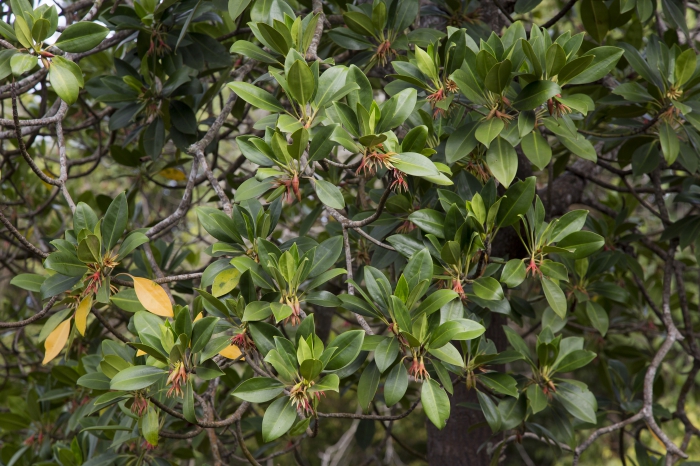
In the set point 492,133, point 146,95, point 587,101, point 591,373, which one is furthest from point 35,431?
point 591,373

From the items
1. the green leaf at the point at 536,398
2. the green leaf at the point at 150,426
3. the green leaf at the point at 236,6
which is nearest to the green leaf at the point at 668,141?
the green leaf at the point at 536,398

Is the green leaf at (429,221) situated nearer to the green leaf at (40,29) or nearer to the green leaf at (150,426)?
the green leaf at (150,426)

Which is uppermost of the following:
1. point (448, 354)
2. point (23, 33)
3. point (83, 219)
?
point (23, 33)

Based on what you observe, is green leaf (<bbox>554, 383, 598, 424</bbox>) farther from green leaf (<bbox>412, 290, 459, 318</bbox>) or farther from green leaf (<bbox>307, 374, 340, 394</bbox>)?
green leaf (<bbox>307, 374, 340, 394</bbox>)

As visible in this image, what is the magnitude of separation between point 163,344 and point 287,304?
9.9 inches

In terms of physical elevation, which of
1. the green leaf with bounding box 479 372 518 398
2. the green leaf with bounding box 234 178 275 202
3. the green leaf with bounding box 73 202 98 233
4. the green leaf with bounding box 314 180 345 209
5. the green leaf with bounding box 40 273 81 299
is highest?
the green leaf with bounding box 234 178 275 202

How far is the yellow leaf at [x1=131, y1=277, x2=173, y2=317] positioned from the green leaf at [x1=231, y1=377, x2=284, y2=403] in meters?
0.27

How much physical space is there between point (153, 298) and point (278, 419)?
42 cm

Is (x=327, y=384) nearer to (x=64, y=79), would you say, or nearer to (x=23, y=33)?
(x=64, y=79)

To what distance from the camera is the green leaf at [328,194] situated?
1.28 m

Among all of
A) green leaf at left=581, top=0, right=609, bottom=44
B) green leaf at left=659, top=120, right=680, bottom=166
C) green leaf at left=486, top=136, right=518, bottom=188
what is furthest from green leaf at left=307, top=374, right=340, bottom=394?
green leaf at left=581, top=0, right=609, bottom=44

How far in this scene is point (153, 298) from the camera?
136cm

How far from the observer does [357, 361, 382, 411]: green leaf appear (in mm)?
1347

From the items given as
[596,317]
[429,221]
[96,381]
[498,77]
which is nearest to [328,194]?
[429,221]
